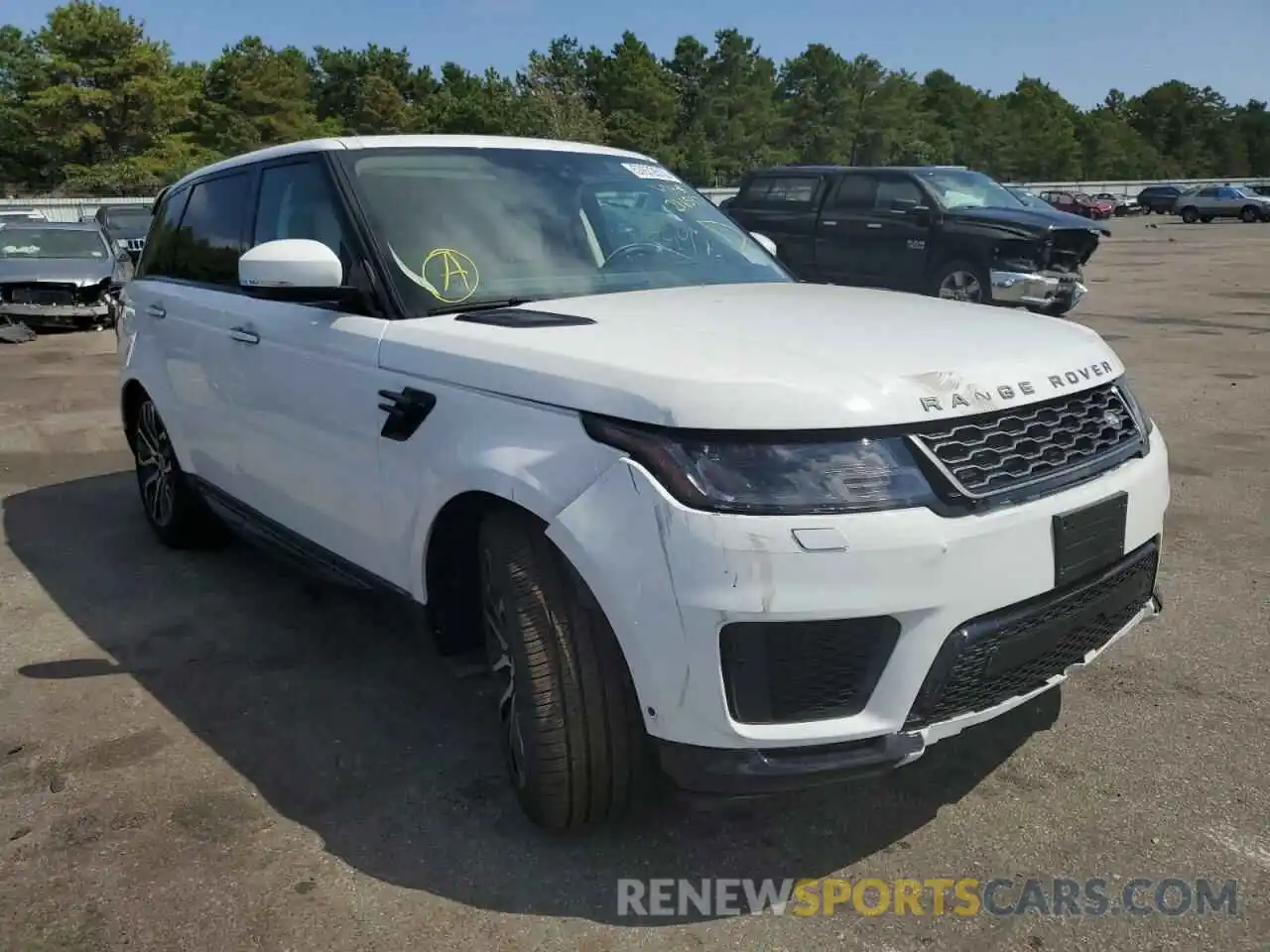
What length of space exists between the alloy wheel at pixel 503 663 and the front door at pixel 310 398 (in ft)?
1.65

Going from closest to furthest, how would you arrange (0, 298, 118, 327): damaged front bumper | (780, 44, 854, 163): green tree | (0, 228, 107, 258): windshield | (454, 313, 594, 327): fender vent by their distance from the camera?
(454, 313, 594, 327): fender vent
(0, 298, 118, 327): damaged front bumper
(0, 228, 107, 258): windshield
(780, 44, 854, 163): green tree

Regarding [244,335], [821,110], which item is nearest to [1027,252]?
[244,335]

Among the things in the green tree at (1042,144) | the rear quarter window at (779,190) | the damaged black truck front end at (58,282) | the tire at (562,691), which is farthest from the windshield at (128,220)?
the green tree at (1042,144)

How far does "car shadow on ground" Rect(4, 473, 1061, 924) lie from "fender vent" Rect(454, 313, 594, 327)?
3.27ft

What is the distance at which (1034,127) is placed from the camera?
93625 mm

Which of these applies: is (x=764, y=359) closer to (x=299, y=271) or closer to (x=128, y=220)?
(x=299, y=271)

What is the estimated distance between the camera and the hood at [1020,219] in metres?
12.3

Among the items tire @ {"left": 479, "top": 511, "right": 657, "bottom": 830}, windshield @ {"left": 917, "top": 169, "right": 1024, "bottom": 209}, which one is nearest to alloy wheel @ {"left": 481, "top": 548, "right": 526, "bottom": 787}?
tire @ {"left": 479, "top": 511, "right": 657, "bottom": 830}

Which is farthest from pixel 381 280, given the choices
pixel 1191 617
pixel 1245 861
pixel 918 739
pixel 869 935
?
pixel 1191 617

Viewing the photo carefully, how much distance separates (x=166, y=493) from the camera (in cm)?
507

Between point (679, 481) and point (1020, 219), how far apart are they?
11.5m

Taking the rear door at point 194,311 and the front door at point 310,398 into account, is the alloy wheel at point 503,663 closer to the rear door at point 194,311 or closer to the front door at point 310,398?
the front door at point 310,398

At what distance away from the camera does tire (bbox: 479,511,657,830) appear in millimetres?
2459

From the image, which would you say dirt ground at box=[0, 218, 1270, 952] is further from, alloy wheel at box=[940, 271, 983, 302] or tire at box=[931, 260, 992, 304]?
alloy wheel at box=[940, 271, 983, 302]
